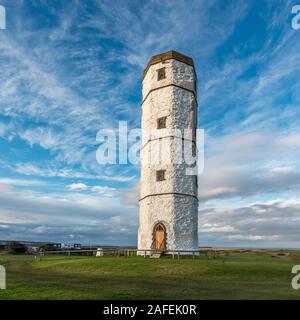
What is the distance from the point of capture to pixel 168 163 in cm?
2958

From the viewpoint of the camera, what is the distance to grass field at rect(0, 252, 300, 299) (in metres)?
12.6

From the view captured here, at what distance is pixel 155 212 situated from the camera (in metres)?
29.1

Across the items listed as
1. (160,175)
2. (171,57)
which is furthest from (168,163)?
(171,57)

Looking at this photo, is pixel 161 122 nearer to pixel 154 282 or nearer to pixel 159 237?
pixel 159 237

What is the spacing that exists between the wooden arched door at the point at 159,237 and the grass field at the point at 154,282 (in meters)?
5.31

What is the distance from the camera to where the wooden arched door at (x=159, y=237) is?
92.9ft

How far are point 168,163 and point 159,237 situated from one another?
245 inches

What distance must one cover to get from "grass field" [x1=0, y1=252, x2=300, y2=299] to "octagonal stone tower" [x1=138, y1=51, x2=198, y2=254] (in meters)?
5.92

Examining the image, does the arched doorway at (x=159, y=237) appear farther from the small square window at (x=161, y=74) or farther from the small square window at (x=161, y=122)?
the small square window at (x=161, y=74)

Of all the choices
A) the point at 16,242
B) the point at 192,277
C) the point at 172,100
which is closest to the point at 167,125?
the point at 172,100

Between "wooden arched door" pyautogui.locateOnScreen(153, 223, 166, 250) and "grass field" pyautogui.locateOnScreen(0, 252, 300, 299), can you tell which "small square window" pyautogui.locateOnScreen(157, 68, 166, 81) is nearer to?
"wooden arched door" pyautogui.locateOnScreen(153, 223, 166, 250)

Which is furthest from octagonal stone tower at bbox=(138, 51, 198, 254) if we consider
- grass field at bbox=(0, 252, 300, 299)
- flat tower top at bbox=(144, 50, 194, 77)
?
grass field at bbox=(0, 252, 300, 299)

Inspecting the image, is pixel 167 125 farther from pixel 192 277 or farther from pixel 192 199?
pixel 192 277
